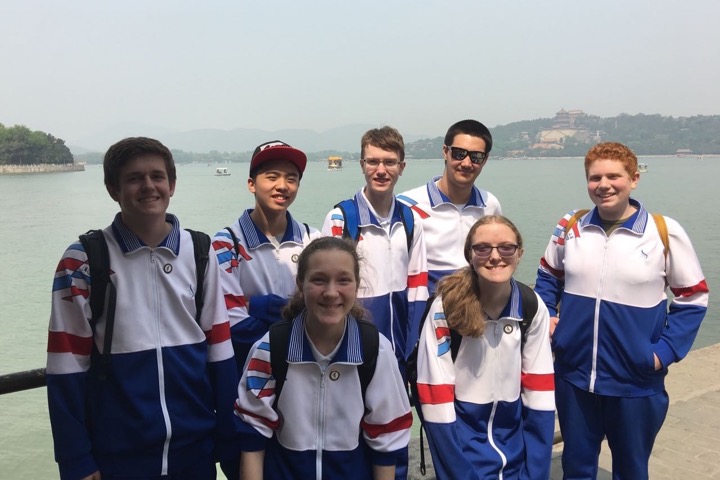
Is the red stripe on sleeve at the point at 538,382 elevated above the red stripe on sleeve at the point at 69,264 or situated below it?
below

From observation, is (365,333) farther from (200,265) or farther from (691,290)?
(691,290)

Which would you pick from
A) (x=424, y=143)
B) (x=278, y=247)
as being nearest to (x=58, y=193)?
(x=424, y=143)

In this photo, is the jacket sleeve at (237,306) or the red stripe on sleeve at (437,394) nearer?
the red stripe on sleeve at (437,394)

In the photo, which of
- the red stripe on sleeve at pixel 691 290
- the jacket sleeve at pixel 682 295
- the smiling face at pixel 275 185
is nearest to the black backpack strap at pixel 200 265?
the smiling face at pixel 275 185

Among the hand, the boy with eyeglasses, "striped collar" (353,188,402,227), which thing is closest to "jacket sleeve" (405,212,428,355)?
the boy with eyeglasses

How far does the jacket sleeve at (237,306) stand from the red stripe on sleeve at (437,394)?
808mm

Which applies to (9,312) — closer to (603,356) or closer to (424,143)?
(603,356)

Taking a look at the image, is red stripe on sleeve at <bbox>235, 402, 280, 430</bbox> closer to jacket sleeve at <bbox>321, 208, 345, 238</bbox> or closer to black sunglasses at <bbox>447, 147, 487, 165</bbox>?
jacket sleeve at <bbox>321, 208, 345, 238</bbox>

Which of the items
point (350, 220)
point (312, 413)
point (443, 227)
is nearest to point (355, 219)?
point (350, 220)

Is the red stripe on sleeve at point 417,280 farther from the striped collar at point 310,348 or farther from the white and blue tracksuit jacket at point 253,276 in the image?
the striped collar at point 310,348

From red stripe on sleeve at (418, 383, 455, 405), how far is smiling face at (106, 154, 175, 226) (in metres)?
1.43

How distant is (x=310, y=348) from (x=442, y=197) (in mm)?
1715

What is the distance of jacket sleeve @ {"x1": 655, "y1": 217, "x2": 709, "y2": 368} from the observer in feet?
10.4

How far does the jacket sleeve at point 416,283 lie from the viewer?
132 inches
